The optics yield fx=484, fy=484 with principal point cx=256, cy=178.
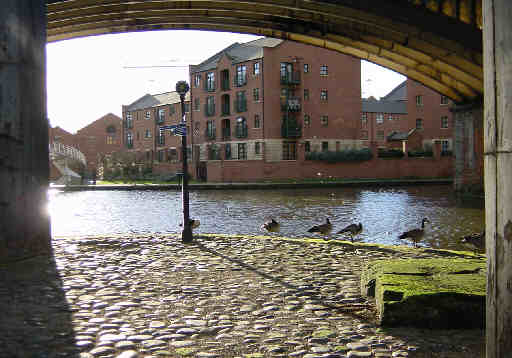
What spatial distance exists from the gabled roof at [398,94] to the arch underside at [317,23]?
5670 cm

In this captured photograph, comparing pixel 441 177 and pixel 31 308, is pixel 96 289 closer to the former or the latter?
pixel 31 308

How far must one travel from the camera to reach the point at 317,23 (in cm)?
1465

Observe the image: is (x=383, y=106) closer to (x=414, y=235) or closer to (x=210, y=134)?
(x=210, y=134)

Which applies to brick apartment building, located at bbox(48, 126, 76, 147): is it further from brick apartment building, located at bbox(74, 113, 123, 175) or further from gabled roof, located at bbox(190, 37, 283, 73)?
gabled roof, located at bbox(190, 37, 283, 73)

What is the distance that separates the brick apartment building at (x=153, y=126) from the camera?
200ft

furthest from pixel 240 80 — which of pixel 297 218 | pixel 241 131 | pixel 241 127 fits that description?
pixel 297 218

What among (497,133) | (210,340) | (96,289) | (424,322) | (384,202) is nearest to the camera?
(497,133)

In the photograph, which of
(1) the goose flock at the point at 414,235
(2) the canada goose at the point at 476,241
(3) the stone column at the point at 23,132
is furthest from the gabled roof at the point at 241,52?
(2) the canada goose at the point at 476,241

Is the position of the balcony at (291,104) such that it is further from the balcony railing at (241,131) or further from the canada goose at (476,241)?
the canada goose at (476,241)

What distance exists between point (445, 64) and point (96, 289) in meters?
15.7

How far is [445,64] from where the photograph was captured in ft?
57.9

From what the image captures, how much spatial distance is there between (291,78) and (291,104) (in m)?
2.67

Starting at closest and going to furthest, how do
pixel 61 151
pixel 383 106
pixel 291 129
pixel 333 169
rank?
pixel 333 169
pixel 291 129
pixel 61 151
pixel 383 106

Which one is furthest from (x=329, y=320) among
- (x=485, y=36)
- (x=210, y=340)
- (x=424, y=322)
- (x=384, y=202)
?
(x=384, y=202)
